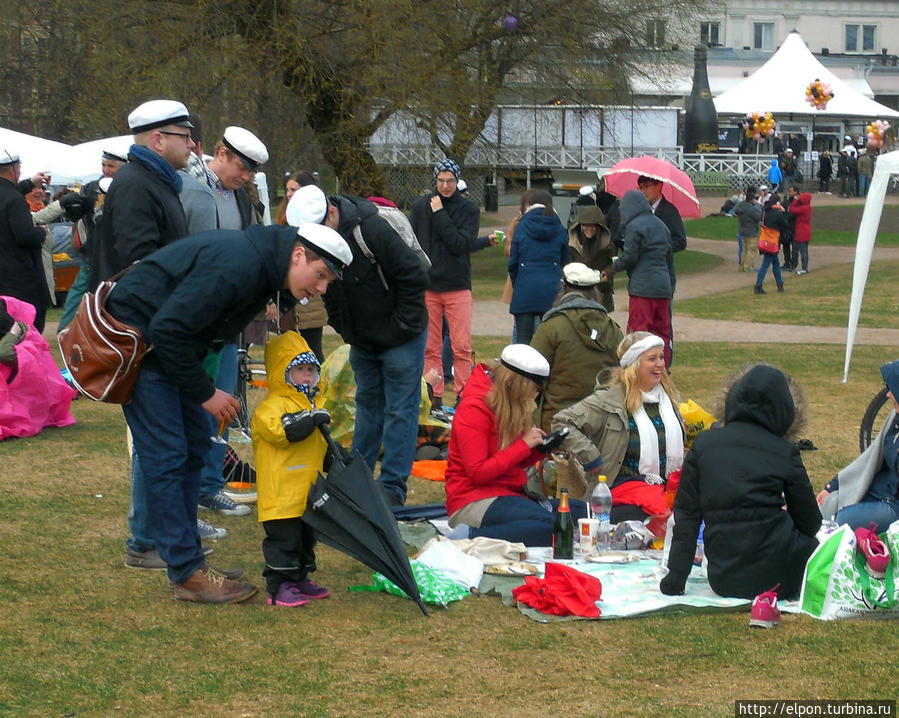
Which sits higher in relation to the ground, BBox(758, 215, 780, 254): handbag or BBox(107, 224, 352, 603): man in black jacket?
BBox(107, 224, 352, 603): man in black jacket

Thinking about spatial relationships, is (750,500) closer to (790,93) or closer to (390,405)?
(390,405)

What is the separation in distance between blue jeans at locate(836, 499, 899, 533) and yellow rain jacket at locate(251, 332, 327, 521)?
2.50m

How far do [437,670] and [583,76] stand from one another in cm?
2175

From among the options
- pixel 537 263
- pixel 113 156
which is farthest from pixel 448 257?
pixel 113 156

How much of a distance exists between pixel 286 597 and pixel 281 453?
0.59 meters

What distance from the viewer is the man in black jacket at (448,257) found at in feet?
33.7

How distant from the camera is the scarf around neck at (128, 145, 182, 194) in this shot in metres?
5.59

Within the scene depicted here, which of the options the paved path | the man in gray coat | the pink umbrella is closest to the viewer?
the man in gray coat

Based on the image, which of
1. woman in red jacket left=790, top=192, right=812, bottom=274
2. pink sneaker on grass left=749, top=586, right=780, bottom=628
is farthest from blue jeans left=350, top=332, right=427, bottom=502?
woman in red jacket left=790, top=192, right=812, bottom=274

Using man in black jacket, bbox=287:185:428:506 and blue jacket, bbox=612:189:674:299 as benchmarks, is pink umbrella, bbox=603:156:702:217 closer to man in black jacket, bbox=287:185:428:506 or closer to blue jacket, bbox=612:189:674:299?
blue jacket, bbox=612:189:674:299

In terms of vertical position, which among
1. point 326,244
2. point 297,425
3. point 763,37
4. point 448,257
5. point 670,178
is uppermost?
point 763,37

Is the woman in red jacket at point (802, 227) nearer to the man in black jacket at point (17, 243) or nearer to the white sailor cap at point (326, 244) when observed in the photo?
the man in black jacket at point (17, 243)

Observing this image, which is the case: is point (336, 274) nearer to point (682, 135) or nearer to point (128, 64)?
point (128, 64)

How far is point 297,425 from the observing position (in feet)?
16.4
